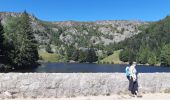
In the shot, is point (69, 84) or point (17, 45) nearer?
point (69, 84)

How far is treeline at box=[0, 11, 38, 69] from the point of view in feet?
267

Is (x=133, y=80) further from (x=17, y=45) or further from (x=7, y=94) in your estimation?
(x=17, y=45)

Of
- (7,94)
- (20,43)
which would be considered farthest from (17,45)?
(7,94)

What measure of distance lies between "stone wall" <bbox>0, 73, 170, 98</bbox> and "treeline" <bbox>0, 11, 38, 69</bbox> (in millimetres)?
58734

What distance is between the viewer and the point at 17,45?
92.9 meters

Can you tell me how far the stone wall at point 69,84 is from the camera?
1853 cm

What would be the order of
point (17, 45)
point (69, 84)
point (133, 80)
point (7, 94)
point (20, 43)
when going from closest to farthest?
point (7, 94) → point (69, 84) → point (133, 80) → point (17, 45) → point (20, 43)

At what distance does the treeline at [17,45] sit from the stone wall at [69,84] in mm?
58734

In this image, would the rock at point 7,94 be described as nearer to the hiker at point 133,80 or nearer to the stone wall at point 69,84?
the stone wall at point 69,84

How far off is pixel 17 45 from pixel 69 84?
7488 centimetres

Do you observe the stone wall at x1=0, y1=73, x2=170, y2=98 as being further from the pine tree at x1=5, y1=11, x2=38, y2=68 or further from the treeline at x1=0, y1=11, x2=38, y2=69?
the pine tree at x1=5, y1=11, x2=38, y2=68

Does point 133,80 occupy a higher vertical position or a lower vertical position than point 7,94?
higher

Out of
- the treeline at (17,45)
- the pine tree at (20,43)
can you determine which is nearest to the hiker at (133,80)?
the treeline at (17,45)

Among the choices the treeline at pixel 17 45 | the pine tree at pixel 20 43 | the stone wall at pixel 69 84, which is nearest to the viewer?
the stone wall at pixel 69 84
